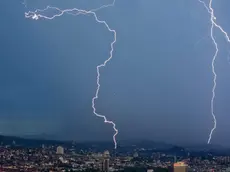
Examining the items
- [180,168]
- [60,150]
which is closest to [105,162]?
[180,168]

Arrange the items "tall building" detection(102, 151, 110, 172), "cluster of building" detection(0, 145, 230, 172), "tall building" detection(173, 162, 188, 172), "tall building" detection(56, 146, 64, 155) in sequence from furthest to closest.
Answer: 1. "tall building" detection(56, 146, 64, 155)
2. "tall building" detection(102, 151, 110, 172)
3. "cluster of building" detection(0, 145, 230, 172)
4. "tall building" detection(173, 162, 188, 172)

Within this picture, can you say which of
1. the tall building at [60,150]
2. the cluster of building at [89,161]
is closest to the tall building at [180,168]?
the cluster of building at [89,161]

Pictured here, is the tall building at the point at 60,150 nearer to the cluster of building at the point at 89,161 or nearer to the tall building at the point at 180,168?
the cluster of building at the point at 89,161

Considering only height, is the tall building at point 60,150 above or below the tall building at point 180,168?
above

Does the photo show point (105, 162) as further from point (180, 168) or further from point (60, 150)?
point (60, 150)

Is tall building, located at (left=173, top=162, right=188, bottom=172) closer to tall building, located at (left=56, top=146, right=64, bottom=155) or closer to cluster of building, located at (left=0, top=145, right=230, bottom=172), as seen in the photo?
cluster of building, located at (left=0, top=145, right=230, bottom=172)

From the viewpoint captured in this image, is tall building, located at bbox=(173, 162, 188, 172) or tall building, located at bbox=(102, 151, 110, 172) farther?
tall building, located at bbox=(102, 151, 110, 172)

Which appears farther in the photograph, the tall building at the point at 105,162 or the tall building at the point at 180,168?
the tall building at the point at 105,162

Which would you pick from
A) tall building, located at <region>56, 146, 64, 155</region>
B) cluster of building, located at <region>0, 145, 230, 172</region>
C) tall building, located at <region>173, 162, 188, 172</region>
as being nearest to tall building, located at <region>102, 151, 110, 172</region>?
cluster of building, located at <region>0, 145, 230, 172</region>

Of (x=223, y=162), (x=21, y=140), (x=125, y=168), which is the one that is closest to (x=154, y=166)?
(x=125, y=168)
